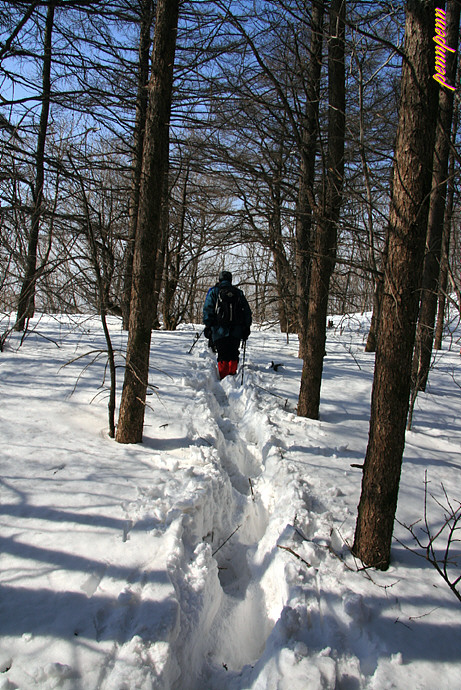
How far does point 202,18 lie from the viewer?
5312 millimetres

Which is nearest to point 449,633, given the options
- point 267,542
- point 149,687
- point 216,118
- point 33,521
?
point 267,542

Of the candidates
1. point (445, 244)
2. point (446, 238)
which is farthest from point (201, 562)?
point (445, 244)

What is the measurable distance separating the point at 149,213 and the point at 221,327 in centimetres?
383

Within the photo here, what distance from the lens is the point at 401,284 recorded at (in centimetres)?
254

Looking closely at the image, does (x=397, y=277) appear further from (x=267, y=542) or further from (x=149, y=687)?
(x=149, y=687)

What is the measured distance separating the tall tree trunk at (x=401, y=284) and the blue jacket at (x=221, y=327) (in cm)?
513

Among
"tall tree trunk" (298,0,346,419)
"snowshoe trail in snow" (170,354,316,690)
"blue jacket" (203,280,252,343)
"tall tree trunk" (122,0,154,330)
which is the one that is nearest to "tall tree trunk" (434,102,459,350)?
"tall tree trunk" (298,0,346,419)

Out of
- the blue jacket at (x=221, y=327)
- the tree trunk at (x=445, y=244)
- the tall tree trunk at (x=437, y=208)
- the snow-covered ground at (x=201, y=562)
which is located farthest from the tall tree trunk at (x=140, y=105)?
the tall tree trunk at (x=437, y=208)

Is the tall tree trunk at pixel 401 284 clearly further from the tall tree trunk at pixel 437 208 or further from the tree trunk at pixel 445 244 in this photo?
the tall tree trunk at pixel 437 208

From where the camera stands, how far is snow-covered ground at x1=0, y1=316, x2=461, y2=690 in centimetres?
199

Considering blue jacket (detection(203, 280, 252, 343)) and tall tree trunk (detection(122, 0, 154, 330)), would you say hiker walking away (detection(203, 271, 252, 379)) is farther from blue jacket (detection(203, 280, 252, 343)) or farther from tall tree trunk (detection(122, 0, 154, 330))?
tall tree trunk (detection(122, 0, 154, 330))

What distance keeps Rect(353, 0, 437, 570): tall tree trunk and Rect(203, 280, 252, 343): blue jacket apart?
5.13 meters

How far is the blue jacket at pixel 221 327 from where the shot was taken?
25.4 feet

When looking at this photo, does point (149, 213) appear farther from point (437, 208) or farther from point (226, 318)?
point (437, 208)
